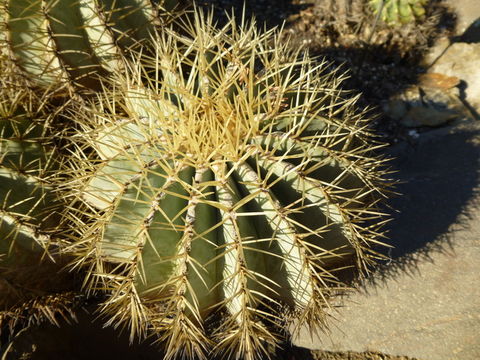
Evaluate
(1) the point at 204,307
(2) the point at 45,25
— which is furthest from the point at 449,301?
(2) the point at 45,25

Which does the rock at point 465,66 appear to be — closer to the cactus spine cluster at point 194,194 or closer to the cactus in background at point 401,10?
the cactus in background at point 401,10

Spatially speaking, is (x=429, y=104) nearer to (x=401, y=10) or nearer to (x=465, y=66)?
(x=465, y=66)

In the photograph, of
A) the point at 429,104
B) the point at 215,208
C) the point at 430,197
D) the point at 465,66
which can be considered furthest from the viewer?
the point at 465,66

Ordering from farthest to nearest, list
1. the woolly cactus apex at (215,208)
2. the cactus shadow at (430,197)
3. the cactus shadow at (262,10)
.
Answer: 1. the cactus shadow at (262,10)
2. the cactus shadow at (430,197)
3. the woolly cactus apex at (215,208)

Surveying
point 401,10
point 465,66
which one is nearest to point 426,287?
point 465,66

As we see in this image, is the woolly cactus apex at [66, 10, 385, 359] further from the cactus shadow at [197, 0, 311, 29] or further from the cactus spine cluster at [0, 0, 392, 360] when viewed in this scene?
the cactus shadow at [197, 0, 311, 29]

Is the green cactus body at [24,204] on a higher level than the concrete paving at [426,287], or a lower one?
higher

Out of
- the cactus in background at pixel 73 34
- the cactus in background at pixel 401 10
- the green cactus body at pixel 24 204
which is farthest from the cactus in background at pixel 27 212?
the cactus in background at pixel 401 10
